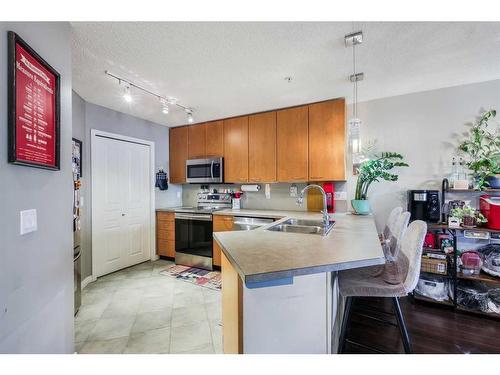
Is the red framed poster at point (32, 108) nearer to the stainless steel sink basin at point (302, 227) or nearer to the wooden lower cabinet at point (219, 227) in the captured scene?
the stainless steel sink basin at point (302, 227)

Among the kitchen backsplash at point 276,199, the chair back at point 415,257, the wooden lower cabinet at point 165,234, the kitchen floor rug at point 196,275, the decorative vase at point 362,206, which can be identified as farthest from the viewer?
the wooden lower cabinet at point 165,234

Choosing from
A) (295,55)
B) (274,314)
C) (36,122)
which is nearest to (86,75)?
(36,122)

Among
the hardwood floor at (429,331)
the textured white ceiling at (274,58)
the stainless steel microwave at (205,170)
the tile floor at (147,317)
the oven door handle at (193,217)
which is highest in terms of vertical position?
the textured white ceiling at (274,58)

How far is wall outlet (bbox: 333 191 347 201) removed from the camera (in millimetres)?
3248

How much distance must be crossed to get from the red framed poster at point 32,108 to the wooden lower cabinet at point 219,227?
2.23 meters

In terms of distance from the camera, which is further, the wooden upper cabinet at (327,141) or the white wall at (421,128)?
the wooden upper cabinet at (327,141)

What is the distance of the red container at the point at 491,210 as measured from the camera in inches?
87.1

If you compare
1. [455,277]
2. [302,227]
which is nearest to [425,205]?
[455,277]

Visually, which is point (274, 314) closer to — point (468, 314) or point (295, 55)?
point (295, 55)

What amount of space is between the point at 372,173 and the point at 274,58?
172 cm

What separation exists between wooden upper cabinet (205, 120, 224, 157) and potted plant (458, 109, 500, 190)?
3100mm

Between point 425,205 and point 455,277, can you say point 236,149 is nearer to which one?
point 425,205

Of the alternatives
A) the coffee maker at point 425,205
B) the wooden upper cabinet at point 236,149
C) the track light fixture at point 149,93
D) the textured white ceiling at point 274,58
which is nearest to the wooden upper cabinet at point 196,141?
the wooden upper cabinet at point 236,149

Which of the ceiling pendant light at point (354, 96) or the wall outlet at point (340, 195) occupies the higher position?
the ceiling pendant light at point (354, 96)
